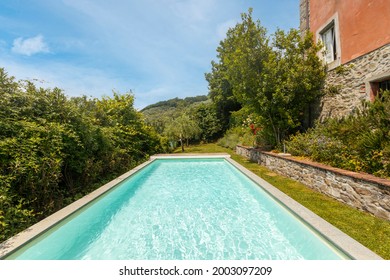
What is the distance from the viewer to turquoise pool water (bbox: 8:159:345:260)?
11.3 ft

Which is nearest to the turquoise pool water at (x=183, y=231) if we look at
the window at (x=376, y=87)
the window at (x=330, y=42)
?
the window at (x=376, y=87)

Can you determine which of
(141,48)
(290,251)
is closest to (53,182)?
(290,251)

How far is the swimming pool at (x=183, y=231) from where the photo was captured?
3.44 metres

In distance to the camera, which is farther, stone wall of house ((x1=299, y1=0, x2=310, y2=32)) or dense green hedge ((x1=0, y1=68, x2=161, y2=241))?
stone wall of house ((x1=299, y1=0, x2=310, y2=32))

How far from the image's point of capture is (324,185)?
216 inches

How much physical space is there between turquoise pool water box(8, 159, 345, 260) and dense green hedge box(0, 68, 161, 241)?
84 centimetres

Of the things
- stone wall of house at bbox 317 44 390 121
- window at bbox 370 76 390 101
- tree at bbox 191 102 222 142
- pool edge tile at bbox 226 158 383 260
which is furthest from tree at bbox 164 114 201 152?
pool edge tile at bbox 226 158 383 260

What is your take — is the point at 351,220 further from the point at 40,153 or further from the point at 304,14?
the point at 304,14

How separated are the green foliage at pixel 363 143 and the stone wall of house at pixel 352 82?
0.79 m

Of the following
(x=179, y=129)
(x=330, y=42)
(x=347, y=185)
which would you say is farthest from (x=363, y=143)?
(x=179, y=129)

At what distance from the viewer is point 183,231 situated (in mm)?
4309

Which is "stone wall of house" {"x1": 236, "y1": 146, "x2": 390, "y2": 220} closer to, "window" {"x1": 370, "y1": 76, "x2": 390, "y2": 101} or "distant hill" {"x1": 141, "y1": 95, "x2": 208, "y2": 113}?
"window" {"x1": 370, "y1": 76, "x2": 390, "y2": 101}

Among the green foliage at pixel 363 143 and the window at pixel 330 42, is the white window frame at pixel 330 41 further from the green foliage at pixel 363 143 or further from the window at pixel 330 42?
the green foliage at pixel 363 143
